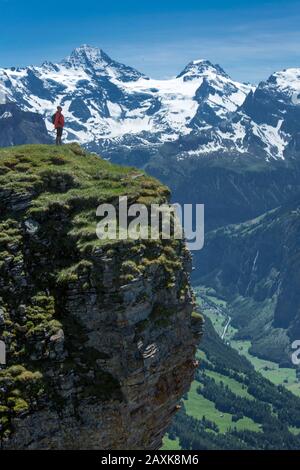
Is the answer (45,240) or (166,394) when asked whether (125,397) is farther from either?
(45,240)

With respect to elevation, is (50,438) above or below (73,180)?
below

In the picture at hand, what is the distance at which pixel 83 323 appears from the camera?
→ 4141cm

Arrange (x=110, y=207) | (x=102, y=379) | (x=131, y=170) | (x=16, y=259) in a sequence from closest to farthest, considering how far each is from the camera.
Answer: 1. (x=102, y=379)
2. (x=16, y=259)
3. (x=110, y=207)
4. (x=131, y=170)

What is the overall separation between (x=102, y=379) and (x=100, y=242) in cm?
831

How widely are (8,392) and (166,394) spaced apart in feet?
36.5

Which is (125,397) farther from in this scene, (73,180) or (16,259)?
(73,180)

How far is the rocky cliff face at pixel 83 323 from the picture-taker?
38.7 meters

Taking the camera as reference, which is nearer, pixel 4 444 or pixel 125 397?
pixel 4 444

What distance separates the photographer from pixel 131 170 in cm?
5297

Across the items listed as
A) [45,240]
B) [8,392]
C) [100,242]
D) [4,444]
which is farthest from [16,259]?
[4,444]

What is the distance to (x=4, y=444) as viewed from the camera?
36.2 m

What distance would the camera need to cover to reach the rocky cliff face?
3869 cm
